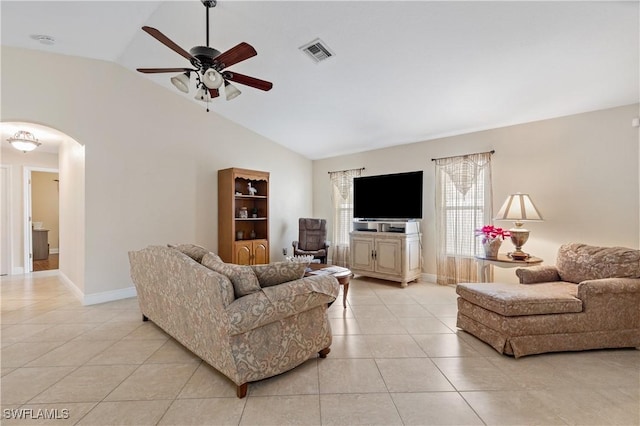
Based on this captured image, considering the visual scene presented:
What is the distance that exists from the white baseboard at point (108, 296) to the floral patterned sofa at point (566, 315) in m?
4.46

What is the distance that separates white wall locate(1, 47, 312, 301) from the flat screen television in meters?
2.51

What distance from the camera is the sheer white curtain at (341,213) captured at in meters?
6.12

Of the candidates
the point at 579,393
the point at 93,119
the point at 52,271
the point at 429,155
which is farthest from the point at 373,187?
the point at 52,271

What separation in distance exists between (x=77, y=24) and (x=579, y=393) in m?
5.42

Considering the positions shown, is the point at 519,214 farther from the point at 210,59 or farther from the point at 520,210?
the point at 210,59

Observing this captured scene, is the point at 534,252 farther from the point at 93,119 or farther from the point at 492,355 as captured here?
the point at 93,119

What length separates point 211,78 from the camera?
2.34 m

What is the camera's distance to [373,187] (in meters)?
5.48

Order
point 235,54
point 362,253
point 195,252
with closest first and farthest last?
point 235,54
point 195,252
point 362,253

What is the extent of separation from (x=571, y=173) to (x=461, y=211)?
1.42 metres

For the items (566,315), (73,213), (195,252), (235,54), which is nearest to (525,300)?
(566,315)

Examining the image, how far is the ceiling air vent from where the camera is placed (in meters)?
3.01

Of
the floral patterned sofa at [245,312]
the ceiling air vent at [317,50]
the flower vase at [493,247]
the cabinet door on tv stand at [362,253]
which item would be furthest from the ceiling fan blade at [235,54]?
the cabinet door on tv stand at [362,253]

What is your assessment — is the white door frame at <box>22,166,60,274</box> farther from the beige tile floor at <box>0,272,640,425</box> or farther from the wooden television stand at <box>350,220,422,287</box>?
the wooden television stand at <box>350,220,422,287</box>
